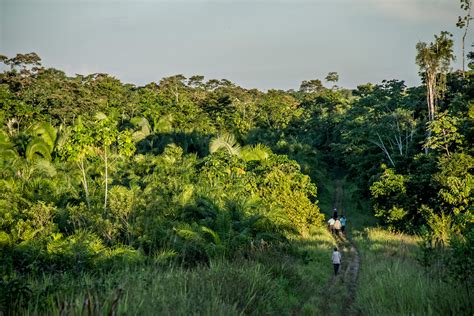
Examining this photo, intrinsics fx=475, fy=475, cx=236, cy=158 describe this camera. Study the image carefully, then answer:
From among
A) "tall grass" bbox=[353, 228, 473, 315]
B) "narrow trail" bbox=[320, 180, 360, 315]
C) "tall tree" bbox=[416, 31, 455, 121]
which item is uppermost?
"tall tree" bbox=[416, 31, 455, 121]

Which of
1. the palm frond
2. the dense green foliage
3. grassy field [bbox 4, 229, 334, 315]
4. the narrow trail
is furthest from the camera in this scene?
the palm frond

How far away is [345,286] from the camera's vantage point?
13836mm

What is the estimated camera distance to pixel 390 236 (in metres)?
22.7

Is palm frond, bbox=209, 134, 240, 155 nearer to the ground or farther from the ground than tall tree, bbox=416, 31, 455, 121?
nearer to the ground

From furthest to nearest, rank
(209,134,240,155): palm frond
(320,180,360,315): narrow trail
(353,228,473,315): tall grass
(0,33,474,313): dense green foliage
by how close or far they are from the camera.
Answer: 1. (209,134,240,155): palm frond
2. (0,33,474,313): dense green foliage
3. (320,180,360,315): narrow trail
4. (353,228,473,315): tall grass

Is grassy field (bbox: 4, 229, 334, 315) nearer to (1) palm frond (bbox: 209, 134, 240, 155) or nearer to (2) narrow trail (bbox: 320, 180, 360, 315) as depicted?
(2) narrow trail (bbox: 320, 180, 360, 315)

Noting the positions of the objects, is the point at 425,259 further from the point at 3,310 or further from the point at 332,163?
the point at 332,163

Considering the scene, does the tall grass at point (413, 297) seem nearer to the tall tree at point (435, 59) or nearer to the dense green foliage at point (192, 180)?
the dense green foliage at point (192, 180)

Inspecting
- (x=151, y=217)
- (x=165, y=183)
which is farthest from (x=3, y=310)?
(x=165, y=183)

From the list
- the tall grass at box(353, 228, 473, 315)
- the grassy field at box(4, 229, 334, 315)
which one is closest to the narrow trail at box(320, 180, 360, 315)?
the grassy field at box(4, 229, 334, 315)

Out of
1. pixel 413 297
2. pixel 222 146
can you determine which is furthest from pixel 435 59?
pixel 413 297

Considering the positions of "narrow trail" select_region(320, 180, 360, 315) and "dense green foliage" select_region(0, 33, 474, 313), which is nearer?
"narrow trail" select_region(320, 180, 360, 315)

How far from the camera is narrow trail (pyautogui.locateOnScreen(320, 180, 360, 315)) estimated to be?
10.8 meters

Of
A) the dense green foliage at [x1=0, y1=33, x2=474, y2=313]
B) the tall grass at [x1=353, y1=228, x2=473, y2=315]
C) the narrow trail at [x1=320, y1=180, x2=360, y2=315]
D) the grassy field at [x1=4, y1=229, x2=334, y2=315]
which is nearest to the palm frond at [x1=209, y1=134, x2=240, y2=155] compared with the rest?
the dense green foliage at [x1=0, y1=33, x2=474, y2=313]
